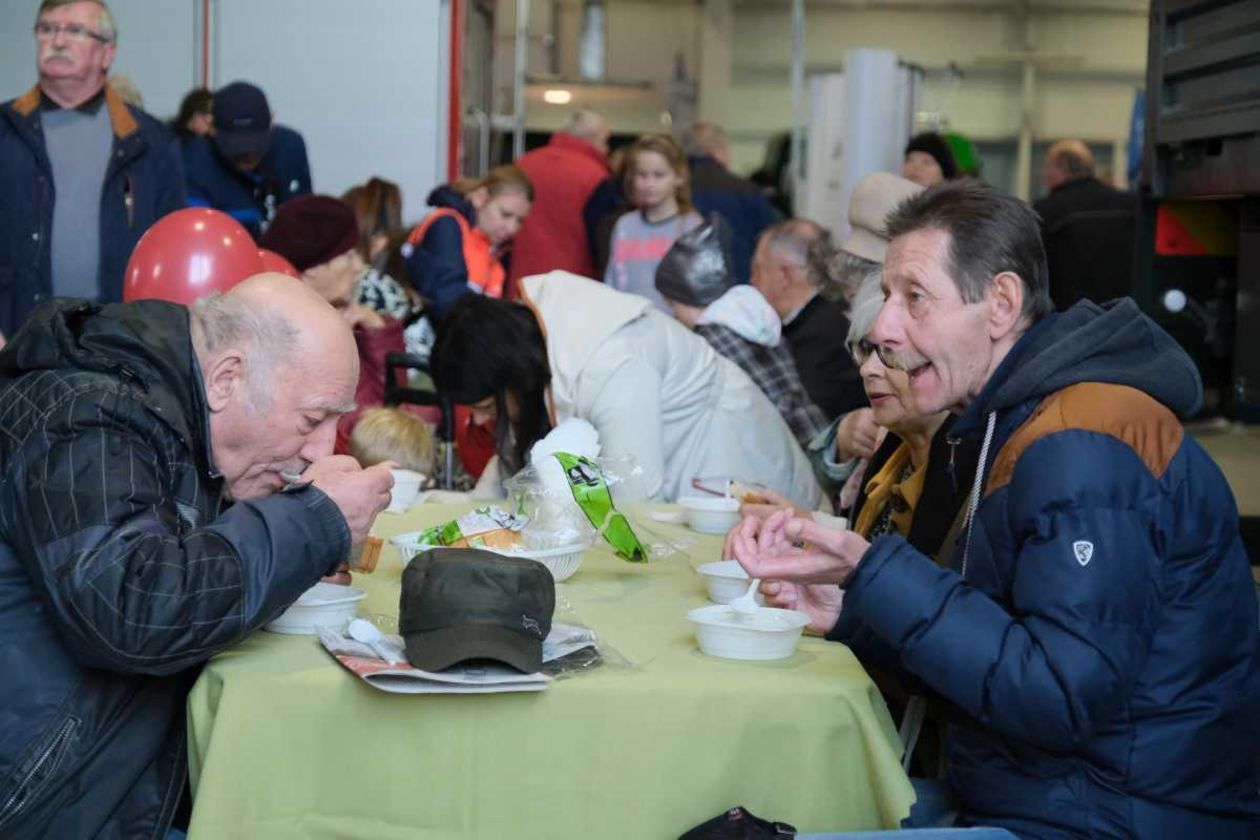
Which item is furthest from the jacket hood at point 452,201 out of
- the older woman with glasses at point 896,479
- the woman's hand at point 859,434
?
the older woman with glasses at point 896,479

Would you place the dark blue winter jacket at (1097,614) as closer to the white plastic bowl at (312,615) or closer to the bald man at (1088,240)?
the white plastic bowl at (312,615)

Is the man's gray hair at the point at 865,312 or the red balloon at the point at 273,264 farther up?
the red balloon at the point at 273,264

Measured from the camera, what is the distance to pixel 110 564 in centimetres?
200

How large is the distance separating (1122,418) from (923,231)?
0.49 metres

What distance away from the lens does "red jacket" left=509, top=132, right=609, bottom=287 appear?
803 cm

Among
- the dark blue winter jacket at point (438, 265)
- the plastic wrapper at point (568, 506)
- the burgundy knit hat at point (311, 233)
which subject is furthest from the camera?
the dark blue winter jacket at point (438, 265)

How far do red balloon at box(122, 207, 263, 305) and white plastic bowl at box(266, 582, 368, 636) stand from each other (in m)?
1.80

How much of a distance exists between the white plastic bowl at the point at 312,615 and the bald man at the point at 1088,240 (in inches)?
221

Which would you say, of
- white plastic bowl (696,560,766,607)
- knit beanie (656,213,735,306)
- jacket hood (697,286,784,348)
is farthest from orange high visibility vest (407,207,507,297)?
white plastic bowl (696,560,766,607)

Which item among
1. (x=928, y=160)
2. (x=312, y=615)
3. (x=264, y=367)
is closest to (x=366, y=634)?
(x=312, y=615)

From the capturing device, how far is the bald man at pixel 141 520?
79.7 inches

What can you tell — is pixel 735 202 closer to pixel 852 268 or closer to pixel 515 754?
pixel 852 268

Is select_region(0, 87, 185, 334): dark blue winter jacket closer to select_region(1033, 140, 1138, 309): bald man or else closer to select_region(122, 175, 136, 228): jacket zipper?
select_region(122, 175, 136, 228): jacket zipper

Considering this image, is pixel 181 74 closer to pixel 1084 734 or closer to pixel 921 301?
pixel 921 301
